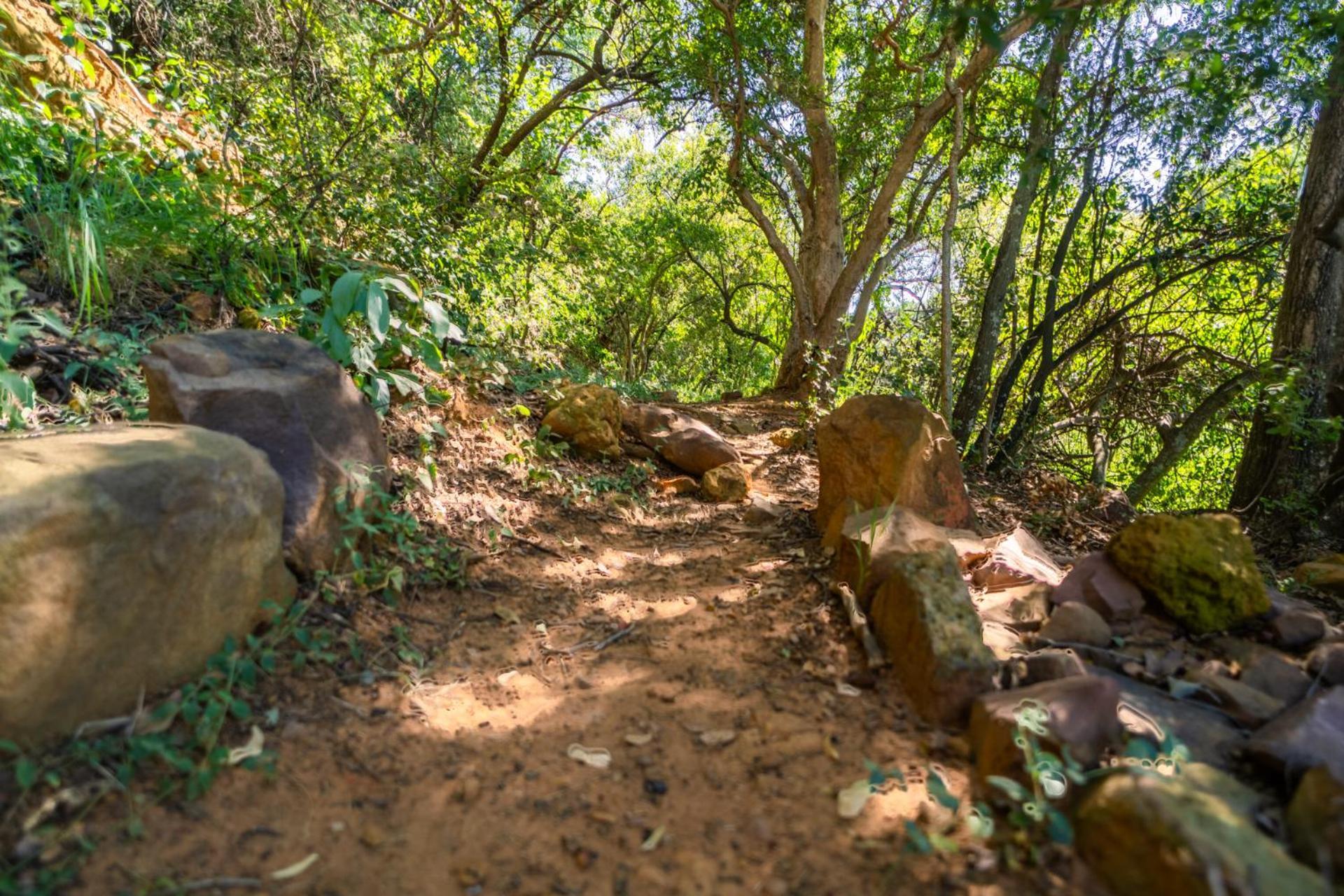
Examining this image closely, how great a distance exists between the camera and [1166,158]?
5.16 metres

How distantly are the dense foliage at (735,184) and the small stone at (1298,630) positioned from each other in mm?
1834

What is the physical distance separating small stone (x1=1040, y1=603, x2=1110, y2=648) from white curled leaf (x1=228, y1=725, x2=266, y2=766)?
245cm

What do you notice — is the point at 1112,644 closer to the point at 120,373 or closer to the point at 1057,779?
the point at 1057,779

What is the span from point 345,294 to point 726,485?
2.50 m

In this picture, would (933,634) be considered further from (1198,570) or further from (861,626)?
(1198,570)

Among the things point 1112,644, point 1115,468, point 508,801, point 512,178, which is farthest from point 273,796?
point 1115,468

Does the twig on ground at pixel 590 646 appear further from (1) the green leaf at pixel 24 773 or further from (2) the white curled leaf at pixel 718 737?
(1) the green leaf at pixel 24 773

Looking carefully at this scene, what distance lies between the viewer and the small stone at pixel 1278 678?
2.02 metres

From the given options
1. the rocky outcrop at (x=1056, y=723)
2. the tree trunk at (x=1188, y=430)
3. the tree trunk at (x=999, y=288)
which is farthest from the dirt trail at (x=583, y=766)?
the tree trunk at (x=1188, y=430)

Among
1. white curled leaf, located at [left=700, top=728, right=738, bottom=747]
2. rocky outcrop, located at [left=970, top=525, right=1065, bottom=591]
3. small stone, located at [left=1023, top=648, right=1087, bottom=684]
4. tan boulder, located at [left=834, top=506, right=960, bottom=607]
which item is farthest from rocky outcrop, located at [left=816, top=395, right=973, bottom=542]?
white curled leaf, located at [left=700, top=728, right=738, bottom=747]

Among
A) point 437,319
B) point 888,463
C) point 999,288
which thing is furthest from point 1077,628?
point 999,288

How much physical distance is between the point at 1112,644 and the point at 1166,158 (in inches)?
186

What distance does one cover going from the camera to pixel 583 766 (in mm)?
1813

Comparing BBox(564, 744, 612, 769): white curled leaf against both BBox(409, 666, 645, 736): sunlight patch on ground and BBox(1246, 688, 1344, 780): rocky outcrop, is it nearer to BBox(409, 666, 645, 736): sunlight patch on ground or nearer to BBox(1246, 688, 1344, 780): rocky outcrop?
BBox(409, 666, 645, 736): sunlight patch on ground
